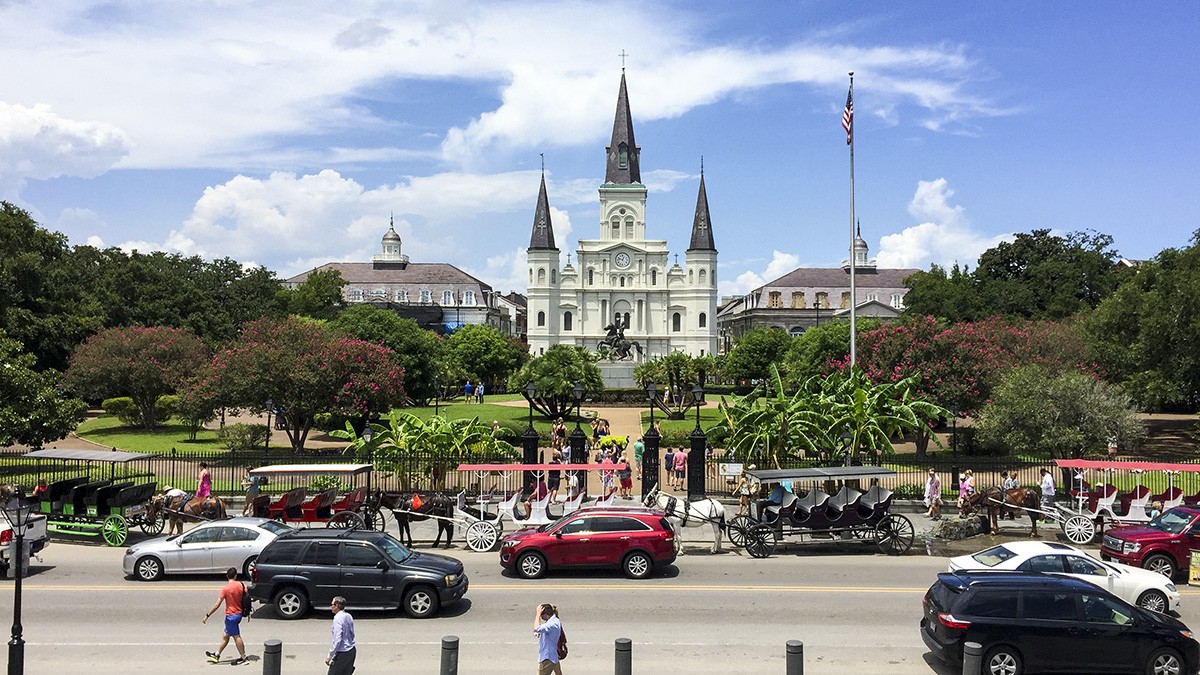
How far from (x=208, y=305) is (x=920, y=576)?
60.4m

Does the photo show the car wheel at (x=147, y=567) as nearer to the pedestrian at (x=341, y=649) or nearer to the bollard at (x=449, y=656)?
the pedestrian at (x=341, y=649)

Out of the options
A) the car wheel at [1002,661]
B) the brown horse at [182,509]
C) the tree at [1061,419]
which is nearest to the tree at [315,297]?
the brown horse at [182,509]

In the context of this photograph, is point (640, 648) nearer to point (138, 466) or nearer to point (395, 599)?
point (395, 599)

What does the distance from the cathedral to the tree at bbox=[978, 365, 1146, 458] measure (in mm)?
95983

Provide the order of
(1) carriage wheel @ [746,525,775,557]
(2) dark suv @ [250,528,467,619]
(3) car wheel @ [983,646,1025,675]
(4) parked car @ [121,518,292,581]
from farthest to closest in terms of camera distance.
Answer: (1) carriage wheel @ [746,525,775,557] < (4) parked car @ [121,518,292,581] < (2) dark suv @ [250,528,467,619] < (3) car wheel @ [983,646,1025,675]

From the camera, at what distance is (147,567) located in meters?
16.2

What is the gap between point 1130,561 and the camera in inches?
643

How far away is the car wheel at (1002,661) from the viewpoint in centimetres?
1066

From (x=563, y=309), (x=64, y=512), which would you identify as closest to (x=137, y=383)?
(x=64, y=512)

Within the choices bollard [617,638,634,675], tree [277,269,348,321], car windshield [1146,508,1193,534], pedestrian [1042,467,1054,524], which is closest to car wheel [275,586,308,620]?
bollard [617,638,634,675]

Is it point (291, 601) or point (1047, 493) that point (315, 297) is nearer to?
point (1047, 493)

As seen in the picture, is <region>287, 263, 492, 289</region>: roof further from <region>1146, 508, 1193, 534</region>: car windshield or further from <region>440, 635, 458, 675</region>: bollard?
<region>440, 635, 458, 675</region>: bollard

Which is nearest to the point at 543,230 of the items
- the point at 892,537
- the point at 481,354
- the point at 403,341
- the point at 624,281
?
the point at 624,281

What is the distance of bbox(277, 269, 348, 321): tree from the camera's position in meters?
96.8
